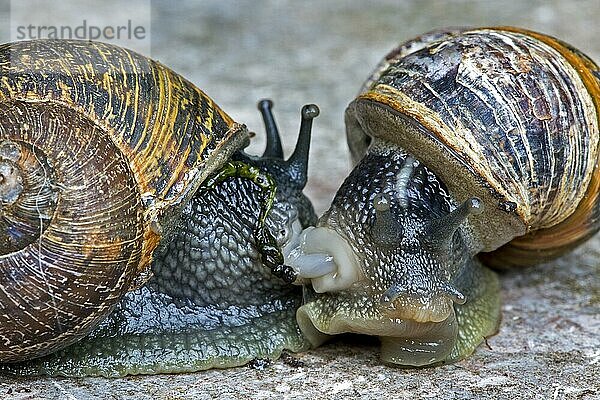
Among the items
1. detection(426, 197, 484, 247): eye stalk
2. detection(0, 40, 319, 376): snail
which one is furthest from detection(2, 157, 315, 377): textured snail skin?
detection(426, 197, 484, 247): eye stalk

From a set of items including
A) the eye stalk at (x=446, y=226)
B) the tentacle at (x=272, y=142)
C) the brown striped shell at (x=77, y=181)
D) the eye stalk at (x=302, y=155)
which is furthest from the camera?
the tentacle at (x=272, y=142)

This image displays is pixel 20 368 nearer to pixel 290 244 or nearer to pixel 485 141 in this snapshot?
pixel 290 244

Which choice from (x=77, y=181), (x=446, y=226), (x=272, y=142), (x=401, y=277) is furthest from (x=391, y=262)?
(x=77, y=181)

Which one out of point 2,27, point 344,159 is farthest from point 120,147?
point 2,27

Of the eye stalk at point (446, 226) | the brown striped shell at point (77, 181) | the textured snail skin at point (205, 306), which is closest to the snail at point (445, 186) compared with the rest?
the eye stalk at point (446, 226)

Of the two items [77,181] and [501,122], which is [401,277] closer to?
[501,122]

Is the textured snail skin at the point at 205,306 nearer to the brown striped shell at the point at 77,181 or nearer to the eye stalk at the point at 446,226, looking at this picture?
the brown striped shell at the point at 77,181

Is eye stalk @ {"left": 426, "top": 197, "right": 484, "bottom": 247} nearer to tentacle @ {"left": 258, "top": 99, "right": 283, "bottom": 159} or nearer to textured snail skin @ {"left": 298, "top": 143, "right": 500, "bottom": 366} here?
textured snail skin @ {"left": 298, "top": 143, "right": 500, "bottom": 366}
